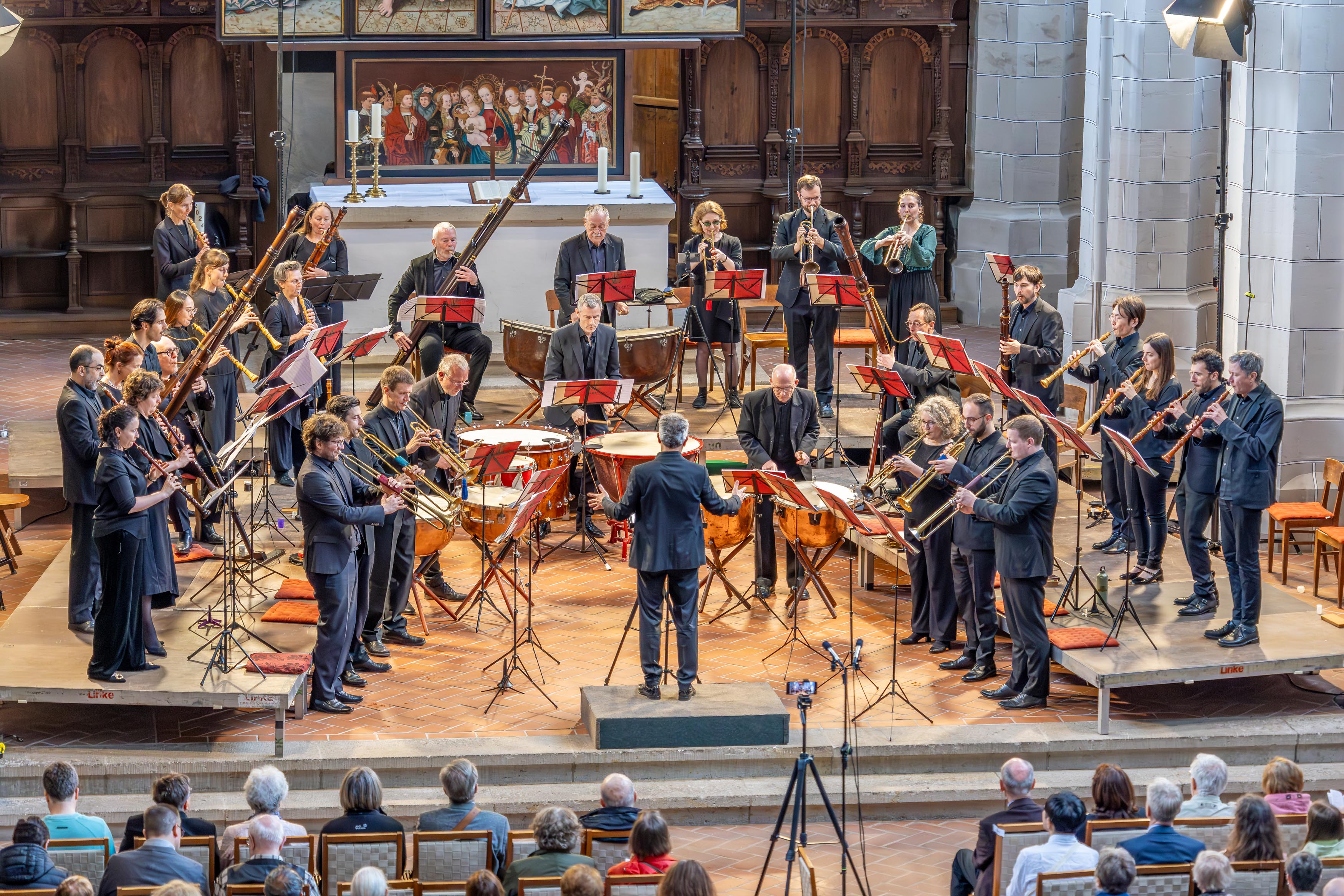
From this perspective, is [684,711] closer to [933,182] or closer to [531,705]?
[531,705]

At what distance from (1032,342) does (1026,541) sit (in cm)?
285

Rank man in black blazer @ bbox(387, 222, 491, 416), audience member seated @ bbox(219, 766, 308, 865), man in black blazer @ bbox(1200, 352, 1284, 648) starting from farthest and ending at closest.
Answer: man in black blazer @ bbox(387, 222, 491, 416) → man in black blazer @ bbox(1200, 352, 1284, 648) → audience member seated @ bbox(219, 766, 308, 865)

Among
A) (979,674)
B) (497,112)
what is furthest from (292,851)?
(497,112)

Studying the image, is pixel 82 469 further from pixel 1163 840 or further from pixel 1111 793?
pixel 1163 840

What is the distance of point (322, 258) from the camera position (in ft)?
44.5

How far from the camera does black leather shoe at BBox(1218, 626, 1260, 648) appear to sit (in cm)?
1026

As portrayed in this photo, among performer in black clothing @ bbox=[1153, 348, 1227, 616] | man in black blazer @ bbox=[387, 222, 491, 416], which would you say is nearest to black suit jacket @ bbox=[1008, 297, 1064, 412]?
performer in black clothing @ bbox=[1153, 348, 1227, 616]

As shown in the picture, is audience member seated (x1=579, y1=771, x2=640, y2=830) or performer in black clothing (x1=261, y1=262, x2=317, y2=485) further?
performer in black clothing (x1=261, y1=262, x2=317, y2=485)

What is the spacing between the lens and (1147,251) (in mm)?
14820

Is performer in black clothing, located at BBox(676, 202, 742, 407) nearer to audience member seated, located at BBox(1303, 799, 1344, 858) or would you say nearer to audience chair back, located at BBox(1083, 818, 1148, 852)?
audience chair back, located at BBox(1083, 818, 1148, 852)

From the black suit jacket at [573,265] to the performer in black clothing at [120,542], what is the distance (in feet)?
16.0

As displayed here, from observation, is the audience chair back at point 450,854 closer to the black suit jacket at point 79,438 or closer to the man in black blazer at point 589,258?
the black suit jacket at point 79,438

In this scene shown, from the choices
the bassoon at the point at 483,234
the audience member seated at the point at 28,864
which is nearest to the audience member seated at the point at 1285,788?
the audience member seated at the point at 28,864

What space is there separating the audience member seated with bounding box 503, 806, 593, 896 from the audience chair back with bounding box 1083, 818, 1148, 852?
2002 mm
